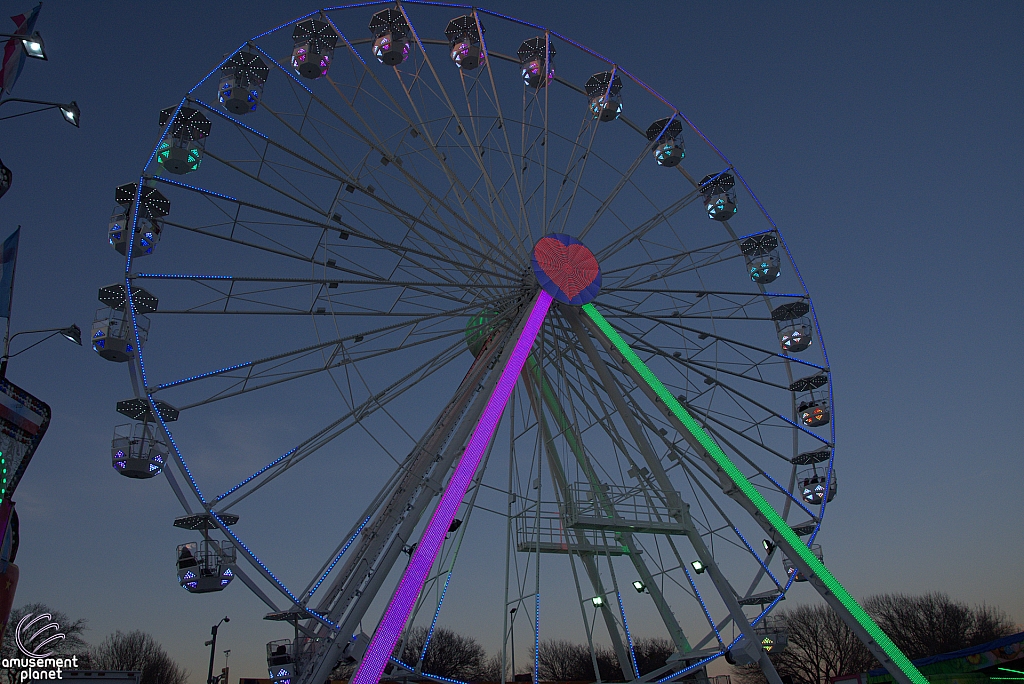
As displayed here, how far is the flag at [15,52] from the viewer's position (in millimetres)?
11008

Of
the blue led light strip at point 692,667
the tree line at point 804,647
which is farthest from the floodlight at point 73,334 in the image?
the tree line at point 804,647

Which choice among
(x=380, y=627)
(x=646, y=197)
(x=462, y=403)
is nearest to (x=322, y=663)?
(x=380, y=627)

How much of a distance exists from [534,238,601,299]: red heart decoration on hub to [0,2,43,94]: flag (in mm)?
8693

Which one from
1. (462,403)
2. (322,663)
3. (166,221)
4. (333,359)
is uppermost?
(166,221)

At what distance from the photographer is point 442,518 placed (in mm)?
11008

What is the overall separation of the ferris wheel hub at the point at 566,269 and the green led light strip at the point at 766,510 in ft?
1.22

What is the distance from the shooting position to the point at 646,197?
698 inches

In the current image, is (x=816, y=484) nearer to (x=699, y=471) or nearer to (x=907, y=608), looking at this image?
(x=699, y=471)

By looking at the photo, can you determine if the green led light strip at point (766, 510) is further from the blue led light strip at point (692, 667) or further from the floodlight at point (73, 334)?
the floodlight at point (73, 334)

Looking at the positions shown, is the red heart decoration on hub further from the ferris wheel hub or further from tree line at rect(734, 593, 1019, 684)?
tree line at rect(734, 593, 1019, 684)

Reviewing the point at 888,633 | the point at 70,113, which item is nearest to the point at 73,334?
the point at 70,113

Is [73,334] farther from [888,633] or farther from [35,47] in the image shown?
[888,633]

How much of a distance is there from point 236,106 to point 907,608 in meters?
52.4

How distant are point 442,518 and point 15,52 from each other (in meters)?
9.10
